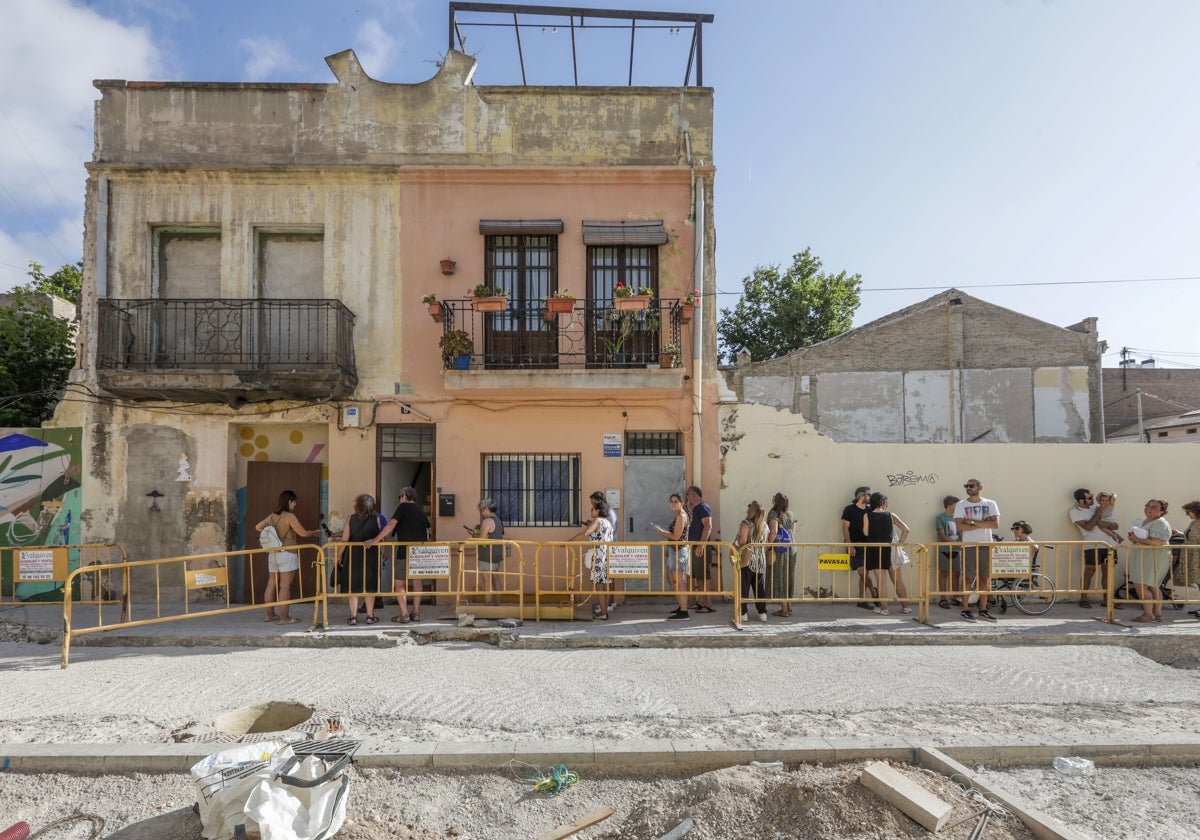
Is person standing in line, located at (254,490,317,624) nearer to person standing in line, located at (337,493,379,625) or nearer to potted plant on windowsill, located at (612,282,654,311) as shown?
person standing in line, located at (337,493,379,625)

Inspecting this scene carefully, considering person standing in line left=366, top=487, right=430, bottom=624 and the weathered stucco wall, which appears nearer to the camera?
person standing in line left=366, top=487, right=430, bottom=624

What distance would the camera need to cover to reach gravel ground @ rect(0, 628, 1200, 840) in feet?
13.3

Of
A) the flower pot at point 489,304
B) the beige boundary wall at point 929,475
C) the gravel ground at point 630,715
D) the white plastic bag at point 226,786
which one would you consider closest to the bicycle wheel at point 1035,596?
the beige boundary wall at point 929,475

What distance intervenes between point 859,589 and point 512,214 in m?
8.21

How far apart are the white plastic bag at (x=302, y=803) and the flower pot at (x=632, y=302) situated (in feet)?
25.4

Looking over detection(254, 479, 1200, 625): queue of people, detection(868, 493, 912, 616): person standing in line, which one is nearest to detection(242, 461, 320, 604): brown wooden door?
detection(254, 479, 1200, 625): queue of people

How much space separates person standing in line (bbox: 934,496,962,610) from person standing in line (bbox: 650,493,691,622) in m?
3.55

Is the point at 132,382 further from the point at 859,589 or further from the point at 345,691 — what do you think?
the point at 859,589

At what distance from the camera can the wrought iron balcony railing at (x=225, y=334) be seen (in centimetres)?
1061

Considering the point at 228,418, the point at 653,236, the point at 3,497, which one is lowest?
the point at 3,497

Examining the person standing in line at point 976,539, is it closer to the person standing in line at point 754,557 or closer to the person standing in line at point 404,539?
the person standing in line at point 754,557

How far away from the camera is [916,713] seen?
5660 millimetres

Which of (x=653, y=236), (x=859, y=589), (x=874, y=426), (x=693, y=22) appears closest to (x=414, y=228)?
(x=653, y=236)

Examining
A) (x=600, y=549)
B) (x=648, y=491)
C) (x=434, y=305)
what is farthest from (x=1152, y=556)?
(x=434, y=305)
